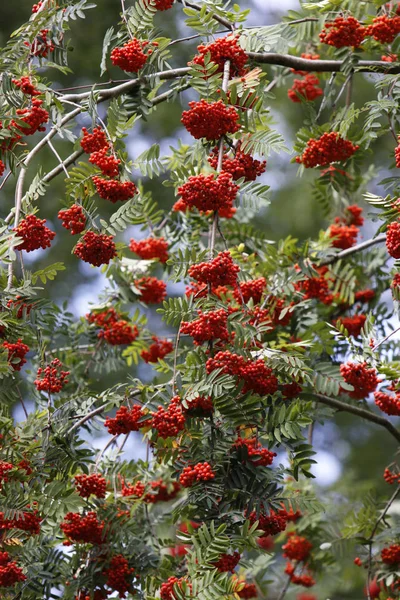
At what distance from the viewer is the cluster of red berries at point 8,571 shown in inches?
80.6

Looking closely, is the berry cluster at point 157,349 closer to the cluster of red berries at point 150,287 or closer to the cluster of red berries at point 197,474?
the cluster of red berries at point 150,287

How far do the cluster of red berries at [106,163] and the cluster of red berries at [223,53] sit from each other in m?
0.33

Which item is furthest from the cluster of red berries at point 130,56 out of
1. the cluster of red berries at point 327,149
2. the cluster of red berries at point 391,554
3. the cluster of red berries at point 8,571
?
the cluster of red berries at point 391,554

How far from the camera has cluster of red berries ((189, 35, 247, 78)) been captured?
2150mm

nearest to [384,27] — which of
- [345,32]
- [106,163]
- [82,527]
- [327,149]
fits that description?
[345,32]

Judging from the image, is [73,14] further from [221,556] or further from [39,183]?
[221,556]

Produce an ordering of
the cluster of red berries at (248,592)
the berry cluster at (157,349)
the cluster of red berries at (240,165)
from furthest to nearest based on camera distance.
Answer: the berry cluster at (157,349) < the cluster of red berries at (248,592) < the cluster of red berries at (240,165)

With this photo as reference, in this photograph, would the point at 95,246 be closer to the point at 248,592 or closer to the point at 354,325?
the point at 354,325

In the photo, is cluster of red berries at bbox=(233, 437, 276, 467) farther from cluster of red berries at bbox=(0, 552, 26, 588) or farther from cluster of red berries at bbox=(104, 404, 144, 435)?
cluster of red berries at bbox=(0, 552, 26, 588)

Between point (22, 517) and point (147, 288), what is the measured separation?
1251mm

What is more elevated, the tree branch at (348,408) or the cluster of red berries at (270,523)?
the tree branch at (348,408)

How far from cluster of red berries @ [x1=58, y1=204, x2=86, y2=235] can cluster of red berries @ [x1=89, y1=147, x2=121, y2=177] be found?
0.12 m

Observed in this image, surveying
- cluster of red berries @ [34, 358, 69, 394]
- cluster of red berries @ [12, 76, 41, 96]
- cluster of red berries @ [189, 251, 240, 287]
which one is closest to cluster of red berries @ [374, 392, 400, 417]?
cluster of red berries @ [189, 251, 240, 287]

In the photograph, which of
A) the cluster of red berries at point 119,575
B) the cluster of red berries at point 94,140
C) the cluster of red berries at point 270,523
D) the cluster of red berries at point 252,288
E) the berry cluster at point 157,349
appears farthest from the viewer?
the berry cluster at point 157,349
